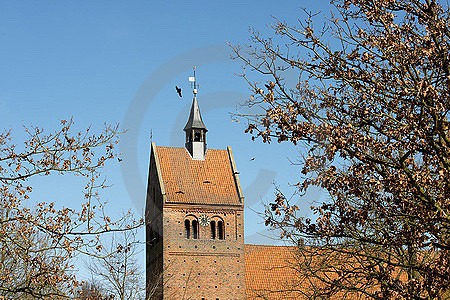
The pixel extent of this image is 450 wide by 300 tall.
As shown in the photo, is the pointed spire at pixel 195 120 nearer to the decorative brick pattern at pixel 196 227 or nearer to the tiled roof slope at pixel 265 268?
the decorative brick pattern at pixel 196 227

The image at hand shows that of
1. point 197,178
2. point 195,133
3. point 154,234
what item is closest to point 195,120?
point 195,133

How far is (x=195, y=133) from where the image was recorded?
44.0m

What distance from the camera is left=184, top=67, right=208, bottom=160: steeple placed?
144ft

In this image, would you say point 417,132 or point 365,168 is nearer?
A: point 417,132

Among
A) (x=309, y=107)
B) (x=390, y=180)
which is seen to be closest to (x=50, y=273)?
(x=309, y=107)

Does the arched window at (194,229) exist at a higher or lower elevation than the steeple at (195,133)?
lower

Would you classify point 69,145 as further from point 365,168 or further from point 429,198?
point 429,198

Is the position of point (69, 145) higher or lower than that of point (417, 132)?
higher

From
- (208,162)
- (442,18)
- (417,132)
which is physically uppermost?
(208,162)

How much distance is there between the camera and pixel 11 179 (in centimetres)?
1034

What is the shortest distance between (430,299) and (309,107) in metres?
3.13

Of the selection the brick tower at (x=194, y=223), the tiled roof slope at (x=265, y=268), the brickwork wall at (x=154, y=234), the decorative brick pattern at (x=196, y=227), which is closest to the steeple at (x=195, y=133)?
the brick tower at (x=194, y=223)

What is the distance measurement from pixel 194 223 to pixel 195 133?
6.27m

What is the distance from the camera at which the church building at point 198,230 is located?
39.6 metres
